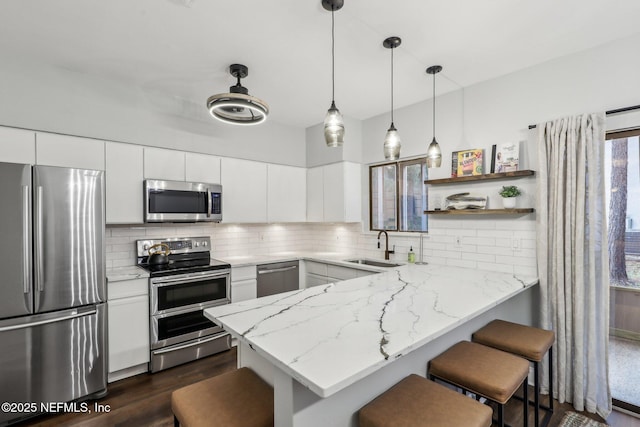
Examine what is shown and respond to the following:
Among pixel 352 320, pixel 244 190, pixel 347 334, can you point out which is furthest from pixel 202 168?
pixel 347 334

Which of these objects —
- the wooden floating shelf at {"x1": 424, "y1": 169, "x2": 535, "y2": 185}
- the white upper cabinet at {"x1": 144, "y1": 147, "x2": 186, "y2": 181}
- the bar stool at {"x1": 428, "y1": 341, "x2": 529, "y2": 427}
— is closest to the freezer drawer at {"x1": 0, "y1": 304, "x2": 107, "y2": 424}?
the white upper cabinet at {"x1": 144, "y1": 147, "x2": 186, "y2": 181}

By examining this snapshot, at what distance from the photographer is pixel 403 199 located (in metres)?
3.68

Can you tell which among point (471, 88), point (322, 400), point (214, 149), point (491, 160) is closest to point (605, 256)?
point (491, 160)

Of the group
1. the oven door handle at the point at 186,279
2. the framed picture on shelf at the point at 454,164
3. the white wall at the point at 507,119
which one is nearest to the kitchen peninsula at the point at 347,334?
the white wall at the point at 507,119

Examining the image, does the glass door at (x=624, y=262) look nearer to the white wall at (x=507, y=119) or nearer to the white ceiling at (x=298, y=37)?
the white wall at (x=507, y=119)

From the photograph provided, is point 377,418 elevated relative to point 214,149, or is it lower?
lower

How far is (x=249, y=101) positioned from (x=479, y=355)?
2212 millimetres

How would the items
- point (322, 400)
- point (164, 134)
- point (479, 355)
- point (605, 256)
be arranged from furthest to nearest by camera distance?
point (164, 134) → point (605, 256) → point (479, 355) → point (322, 400)

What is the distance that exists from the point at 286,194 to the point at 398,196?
147 centimetres

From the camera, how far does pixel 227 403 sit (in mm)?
1244

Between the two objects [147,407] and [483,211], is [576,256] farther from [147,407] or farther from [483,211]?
[147,407]

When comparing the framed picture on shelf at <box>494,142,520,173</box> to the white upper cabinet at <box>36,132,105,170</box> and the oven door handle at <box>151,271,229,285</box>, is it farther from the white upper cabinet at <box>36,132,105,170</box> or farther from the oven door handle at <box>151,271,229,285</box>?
the white upper cabinet at <box>36,132,105,170</box>

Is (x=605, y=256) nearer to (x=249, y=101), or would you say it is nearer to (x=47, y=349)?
(x=249, y=101)

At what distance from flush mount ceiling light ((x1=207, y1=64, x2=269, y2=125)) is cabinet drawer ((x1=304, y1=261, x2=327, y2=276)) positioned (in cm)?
185
